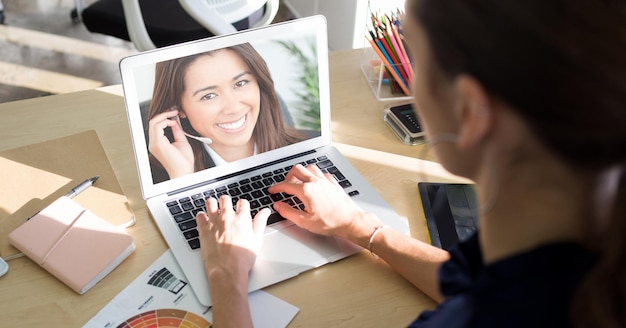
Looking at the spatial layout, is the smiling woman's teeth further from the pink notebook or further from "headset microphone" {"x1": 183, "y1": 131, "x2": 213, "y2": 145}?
the pink notebook

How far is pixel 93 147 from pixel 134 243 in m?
0.29

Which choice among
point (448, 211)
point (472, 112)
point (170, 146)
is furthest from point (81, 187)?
point (472, 112)

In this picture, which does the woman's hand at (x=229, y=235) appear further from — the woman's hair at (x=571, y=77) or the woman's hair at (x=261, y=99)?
the woman's hair at (x=571, y=77)

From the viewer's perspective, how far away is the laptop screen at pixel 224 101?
1.09m

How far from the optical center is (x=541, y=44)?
514 millimetres

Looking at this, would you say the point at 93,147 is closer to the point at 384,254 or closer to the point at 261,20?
the point at 384,254

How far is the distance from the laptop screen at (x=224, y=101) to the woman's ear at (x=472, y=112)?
2.03 feet

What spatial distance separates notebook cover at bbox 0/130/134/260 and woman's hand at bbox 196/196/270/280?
0.53ft

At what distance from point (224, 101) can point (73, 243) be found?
0.35m

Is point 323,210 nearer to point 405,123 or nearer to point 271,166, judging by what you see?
point 271,166

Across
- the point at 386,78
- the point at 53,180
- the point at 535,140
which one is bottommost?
the point at 53,180

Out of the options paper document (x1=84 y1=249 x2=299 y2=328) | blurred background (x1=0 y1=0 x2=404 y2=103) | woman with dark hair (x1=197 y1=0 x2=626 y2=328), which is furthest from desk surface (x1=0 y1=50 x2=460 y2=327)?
blurred background (x1=0 y1=0 x2=404 y2=103)

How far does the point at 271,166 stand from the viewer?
1216 mm

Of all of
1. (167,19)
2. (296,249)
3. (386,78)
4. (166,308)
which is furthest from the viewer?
(167,19)
